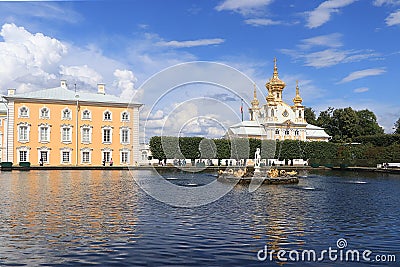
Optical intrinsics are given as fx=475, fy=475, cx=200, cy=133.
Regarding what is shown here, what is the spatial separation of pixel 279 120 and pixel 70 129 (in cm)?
4293

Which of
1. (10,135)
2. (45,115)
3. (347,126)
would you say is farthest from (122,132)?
(347,126)

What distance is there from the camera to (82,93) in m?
61.2

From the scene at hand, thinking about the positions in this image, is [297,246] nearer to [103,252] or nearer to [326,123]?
[103,252]

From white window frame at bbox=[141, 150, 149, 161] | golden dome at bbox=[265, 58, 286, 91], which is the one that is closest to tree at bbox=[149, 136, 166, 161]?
white window frame at bbox=[141, 150, 149, 161]

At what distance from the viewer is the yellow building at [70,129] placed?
184ft

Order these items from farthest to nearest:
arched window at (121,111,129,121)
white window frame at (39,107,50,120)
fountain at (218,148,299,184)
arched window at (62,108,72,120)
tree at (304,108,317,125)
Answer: tree at (304,108,317,125) → arched window at (121,111,129,121) → arched window at (62,108,72,120) → white window frame at (39,107,50,120) → fountain at (218,148,299,184)

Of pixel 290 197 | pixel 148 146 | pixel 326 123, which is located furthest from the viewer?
pixel 326 123

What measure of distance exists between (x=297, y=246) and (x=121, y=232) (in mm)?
4526

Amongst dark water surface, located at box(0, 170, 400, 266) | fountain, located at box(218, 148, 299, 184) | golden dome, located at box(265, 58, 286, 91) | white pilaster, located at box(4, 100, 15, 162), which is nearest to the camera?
dark water surface, located at box(0, 170, 400, 266)

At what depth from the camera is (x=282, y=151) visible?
70812 mm

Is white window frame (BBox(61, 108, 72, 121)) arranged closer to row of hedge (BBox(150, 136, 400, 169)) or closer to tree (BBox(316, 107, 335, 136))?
row of hedge (BBox(150, 136, 400, 169))

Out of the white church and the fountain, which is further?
the white church

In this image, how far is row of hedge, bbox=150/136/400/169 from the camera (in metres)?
58.0

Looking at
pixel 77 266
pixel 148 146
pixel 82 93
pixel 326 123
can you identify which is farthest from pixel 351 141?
pixel 77 266
